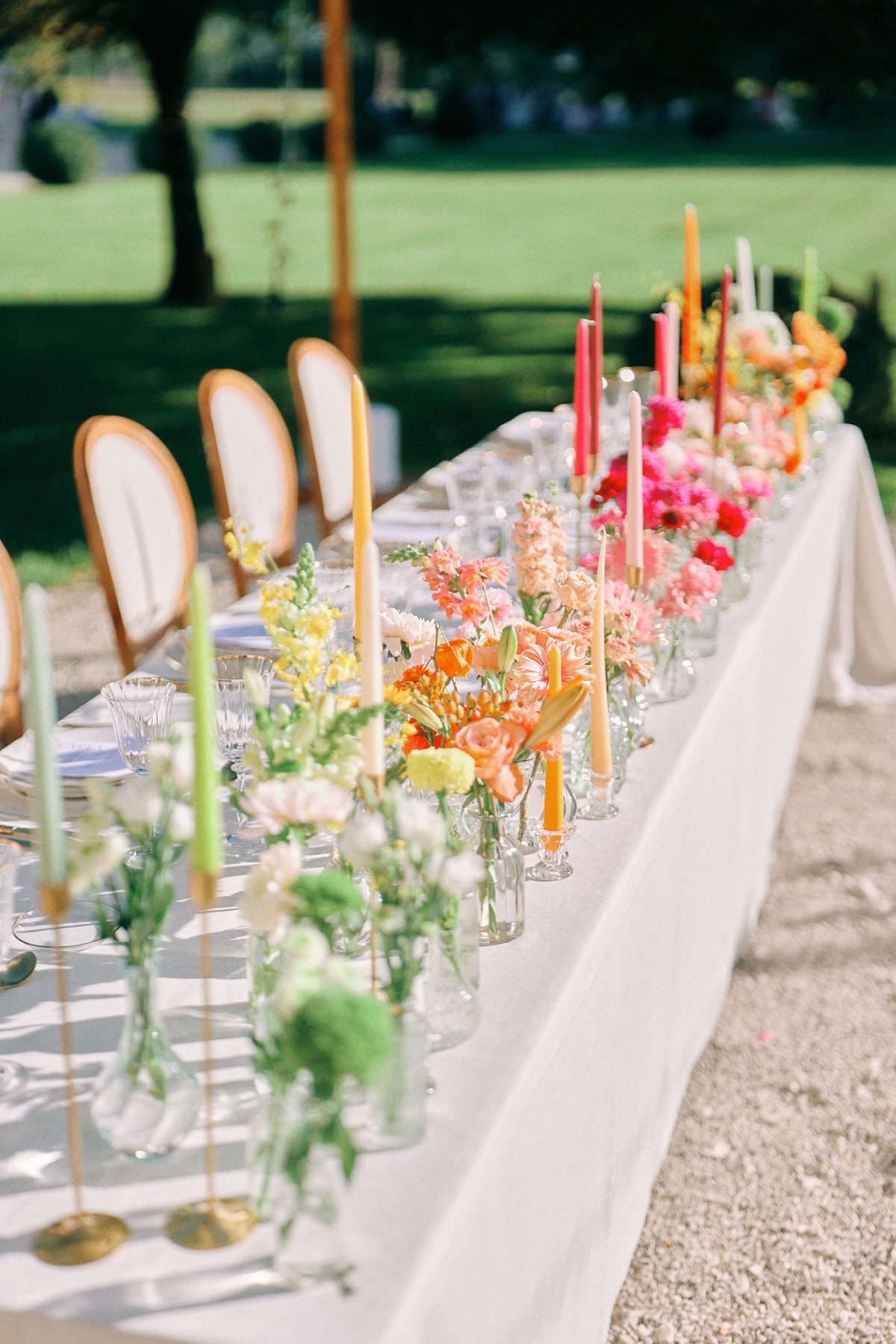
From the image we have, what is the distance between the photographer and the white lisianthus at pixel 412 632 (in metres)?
1.72

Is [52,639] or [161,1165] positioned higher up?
[161,1165]

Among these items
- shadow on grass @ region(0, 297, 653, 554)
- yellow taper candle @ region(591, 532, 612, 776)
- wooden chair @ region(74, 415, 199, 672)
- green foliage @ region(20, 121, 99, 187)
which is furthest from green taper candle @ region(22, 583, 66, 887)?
green foliage @ region(20, 121, 99, 187)

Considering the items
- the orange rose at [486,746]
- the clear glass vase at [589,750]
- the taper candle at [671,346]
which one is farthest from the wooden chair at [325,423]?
the orange rose at [486,746]

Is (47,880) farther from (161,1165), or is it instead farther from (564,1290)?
(564,1290)

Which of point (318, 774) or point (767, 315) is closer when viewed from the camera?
point (318, 774)

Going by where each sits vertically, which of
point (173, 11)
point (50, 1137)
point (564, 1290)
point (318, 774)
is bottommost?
point (564, 1290)

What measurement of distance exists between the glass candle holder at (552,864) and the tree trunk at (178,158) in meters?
9.12

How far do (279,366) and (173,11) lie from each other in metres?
2.53

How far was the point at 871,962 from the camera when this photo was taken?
3225 millimetres

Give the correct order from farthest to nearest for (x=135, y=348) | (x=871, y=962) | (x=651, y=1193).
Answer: (x=135, y=348) → (x=871, y=962) → (x=651, y=1193)

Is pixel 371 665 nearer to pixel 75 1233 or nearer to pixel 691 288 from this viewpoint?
pixel 75 1233

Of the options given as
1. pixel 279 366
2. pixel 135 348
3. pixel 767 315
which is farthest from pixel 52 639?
pixel 135 348

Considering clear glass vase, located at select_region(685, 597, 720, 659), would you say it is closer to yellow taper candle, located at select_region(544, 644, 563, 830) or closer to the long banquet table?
the long banquet table

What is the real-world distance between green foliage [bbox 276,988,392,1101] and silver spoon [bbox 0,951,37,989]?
0.65 m
